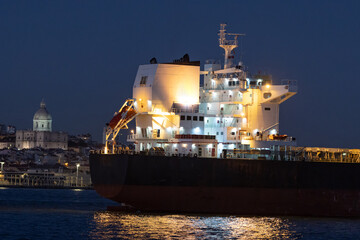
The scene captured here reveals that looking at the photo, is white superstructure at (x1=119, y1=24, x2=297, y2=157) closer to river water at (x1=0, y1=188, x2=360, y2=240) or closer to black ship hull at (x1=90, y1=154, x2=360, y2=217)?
black ship hull at (x1=90, y1=154, x2=360, y2=217)

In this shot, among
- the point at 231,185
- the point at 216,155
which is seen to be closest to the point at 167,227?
the point at 231,185

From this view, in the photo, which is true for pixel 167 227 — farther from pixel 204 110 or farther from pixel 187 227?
pixel 204 110

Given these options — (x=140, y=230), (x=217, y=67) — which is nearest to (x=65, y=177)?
(x=217, y=67)

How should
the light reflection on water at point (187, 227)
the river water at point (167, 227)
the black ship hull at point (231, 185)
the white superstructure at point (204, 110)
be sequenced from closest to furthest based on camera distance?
the light reflection on water at point (187, 227) → the river water at point (167, 227) → the black ship hull at point (231, 185) → the white superstructure at point (204, 110)

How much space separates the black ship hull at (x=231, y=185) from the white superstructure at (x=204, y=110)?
2.34 metres

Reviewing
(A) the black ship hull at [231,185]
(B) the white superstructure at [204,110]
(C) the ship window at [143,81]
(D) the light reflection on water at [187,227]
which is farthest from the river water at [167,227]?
(C) the ship window at [143,81]

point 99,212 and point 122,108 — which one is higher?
point 122,108

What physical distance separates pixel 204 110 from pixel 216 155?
4.57 m

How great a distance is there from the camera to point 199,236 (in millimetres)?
43938

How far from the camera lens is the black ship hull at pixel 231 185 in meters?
52.7

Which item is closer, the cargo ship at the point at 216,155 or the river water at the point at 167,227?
the river water at the point at 167,227

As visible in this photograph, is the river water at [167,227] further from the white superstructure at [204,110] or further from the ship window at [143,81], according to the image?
the ship window at [143,81]

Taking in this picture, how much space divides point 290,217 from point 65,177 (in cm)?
10194

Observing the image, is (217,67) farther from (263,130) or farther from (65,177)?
(65,177)
